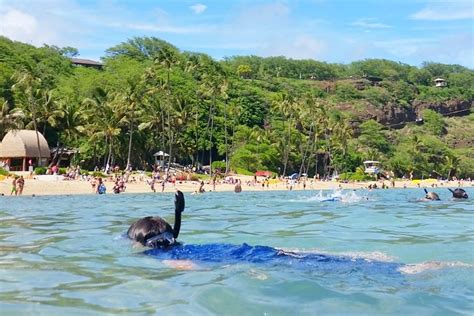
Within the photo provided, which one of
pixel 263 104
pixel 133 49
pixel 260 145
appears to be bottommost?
pixel 260 145

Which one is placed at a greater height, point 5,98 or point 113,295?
point 5,98

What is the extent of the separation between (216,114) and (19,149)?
39.7 meters

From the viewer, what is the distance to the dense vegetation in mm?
58938

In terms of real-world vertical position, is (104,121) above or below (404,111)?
below

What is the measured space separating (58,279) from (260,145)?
70.1 metres

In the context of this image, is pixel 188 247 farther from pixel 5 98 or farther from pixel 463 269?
pixel 5 98

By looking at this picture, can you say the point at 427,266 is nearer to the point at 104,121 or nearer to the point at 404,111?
the point at 104,121

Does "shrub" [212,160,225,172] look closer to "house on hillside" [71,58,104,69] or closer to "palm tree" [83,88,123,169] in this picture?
"palm tree" [83,88,123,169]

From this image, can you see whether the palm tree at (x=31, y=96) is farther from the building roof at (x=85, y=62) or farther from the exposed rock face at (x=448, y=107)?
the exposed rock face at (x=448, y=107)

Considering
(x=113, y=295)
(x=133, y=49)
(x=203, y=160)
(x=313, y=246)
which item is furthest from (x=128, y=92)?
(x=133, y=49)

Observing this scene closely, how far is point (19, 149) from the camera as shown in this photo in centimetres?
5041

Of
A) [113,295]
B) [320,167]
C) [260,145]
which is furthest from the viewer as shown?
[320,167]

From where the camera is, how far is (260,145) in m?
75.9

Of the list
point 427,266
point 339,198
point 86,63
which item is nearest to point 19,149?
point 339,198
